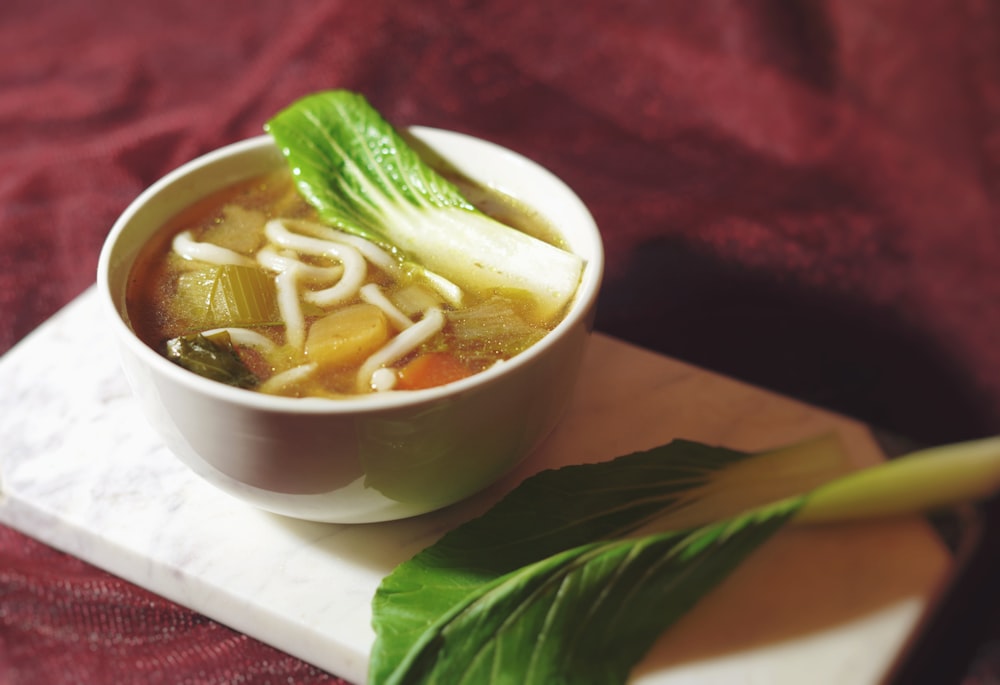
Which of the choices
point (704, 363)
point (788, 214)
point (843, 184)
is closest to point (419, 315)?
point (704, 363)

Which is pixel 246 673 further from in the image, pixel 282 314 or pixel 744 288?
pixel 744 288

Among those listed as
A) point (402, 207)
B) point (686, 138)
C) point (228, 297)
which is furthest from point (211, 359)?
point (686, 138)

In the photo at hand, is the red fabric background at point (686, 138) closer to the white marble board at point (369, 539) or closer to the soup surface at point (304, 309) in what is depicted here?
the white marble board at point (369, 539)

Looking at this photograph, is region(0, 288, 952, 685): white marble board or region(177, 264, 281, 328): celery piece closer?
region(0, 288, 952, 685): white marble board

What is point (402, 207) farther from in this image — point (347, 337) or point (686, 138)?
point (686, 138)

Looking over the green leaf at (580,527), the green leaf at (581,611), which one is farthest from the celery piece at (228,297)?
the green leaf at (581,611)

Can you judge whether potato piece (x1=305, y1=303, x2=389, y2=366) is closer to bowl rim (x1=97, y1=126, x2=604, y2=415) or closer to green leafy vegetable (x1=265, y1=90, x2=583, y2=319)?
bowl rim (x1=97, y1=126, x2=604, y2=415)

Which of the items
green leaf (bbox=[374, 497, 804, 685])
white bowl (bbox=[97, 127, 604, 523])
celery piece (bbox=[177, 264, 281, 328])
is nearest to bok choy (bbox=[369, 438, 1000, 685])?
green leaf (bbox=[374, 497, 804, 685])
